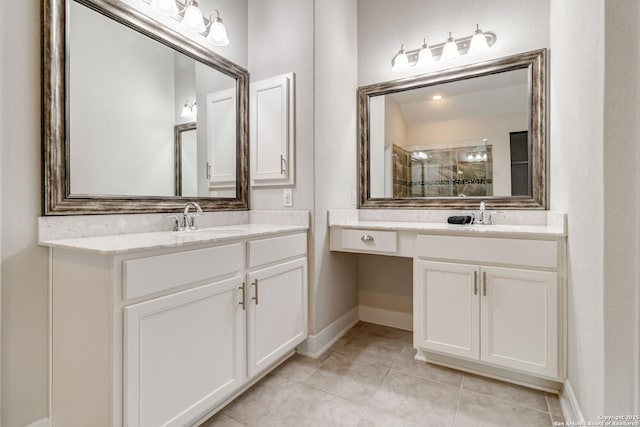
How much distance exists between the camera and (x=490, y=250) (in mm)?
1719

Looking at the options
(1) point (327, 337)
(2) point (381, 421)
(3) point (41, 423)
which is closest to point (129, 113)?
(3) point (41, 423)

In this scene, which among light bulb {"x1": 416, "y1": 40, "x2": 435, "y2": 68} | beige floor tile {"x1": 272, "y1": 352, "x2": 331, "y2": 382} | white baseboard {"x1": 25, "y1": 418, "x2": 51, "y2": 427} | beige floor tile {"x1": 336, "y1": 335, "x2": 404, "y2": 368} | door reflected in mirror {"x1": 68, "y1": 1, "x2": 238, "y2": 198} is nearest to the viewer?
white baseboard {"x1": 25, "y1": 418, "x2": 51, "y2": 427}

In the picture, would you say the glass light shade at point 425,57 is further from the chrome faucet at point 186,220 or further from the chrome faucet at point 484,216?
the chrome faucet at point 186,220

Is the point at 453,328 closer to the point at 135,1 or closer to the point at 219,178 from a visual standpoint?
the point at 219,178

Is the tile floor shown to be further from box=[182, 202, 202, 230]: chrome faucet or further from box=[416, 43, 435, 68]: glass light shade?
box=[416, 43, 435, 68]: glass light shade

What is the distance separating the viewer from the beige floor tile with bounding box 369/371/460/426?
1.49 meters

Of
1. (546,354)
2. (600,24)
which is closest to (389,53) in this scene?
(600,24)

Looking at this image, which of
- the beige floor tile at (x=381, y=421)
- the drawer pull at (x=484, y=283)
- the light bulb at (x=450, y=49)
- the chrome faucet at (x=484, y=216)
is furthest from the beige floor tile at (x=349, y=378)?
the light bulb at (x=450, y=49)

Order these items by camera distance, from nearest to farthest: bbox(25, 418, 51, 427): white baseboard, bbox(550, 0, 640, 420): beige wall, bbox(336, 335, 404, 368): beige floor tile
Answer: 1. bbox(550, 0, 640, 420): beige wall
2. bbox(25, 418, 51, 427): white baseboard
3. bbox(336, 335, 404, 368): beige floor tile

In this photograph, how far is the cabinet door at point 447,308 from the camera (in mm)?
1777

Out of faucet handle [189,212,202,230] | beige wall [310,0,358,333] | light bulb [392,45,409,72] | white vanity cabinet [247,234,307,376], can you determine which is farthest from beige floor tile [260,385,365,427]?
light bulb [392,45,409,72]

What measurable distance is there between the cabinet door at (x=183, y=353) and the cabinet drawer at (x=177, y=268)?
0.05 meters

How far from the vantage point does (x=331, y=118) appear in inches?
90.5

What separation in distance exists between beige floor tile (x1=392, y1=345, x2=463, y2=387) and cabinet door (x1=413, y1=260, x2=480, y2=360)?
0.14 metres
